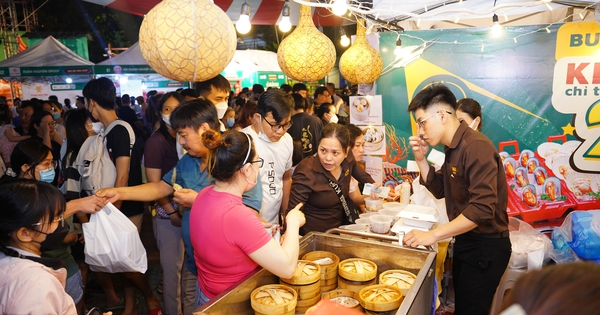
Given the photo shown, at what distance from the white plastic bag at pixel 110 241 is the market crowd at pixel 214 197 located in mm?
93

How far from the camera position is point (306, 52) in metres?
2.82

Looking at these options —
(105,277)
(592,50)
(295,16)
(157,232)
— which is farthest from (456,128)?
(295,16)

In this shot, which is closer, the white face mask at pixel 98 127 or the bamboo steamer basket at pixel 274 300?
the bamboo steamer basket at pixel 274 300

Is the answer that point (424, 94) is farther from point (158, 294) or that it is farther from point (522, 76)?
point (158, 294)

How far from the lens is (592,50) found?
154 inches

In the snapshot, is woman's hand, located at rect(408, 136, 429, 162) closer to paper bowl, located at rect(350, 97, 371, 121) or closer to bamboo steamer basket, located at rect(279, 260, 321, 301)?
bamboo steamer basket, located at rect(279, 260, 321, 301)

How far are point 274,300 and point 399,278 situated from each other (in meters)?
0.63

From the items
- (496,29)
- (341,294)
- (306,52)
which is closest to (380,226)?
(341,294)

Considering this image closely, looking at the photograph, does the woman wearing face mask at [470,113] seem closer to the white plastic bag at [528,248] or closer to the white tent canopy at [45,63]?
the white plastic bag at [528,248]

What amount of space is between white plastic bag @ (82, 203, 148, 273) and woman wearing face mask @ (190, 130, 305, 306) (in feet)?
2.50

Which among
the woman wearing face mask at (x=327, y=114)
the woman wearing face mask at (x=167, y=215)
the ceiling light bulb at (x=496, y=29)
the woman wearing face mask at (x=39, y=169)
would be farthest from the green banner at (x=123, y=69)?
the ceiling light bulb at (x=496, y=29)

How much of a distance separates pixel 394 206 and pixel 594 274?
2.57m

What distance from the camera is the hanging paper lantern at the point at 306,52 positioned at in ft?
9.26

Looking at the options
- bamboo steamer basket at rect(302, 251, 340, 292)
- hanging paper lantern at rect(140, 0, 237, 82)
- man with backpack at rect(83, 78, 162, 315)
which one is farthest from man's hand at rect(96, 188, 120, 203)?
bamboo steamer basket at rect(302, 251, 340, 292)
